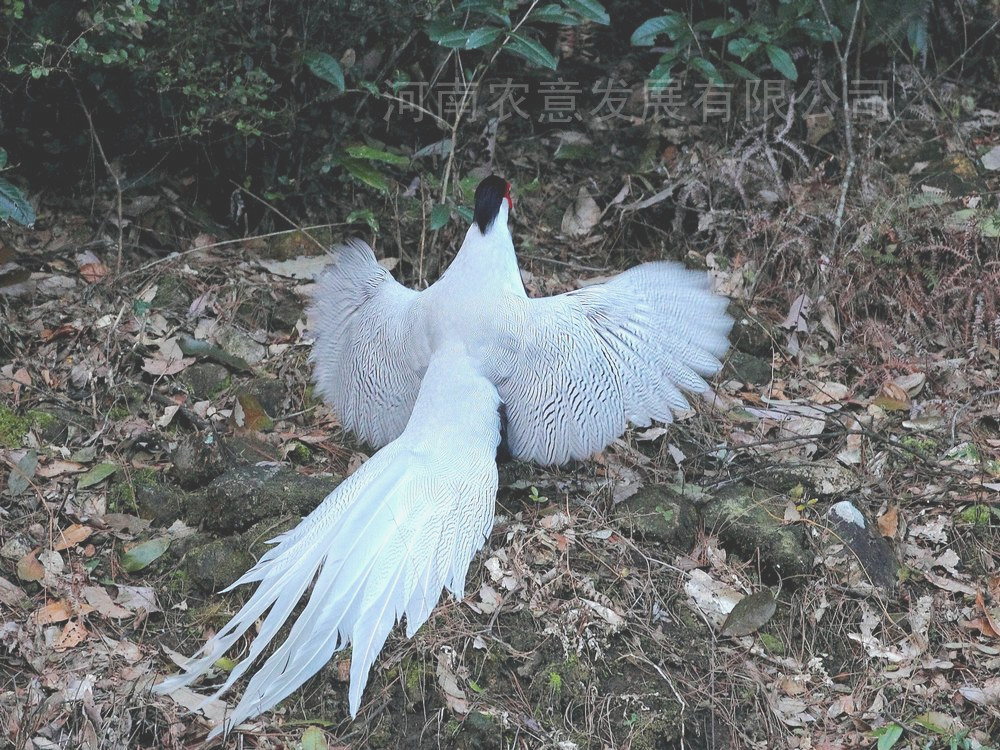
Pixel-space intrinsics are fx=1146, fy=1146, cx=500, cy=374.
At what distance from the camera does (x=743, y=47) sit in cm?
533

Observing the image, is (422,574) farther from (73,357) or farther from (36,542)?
(73,357)

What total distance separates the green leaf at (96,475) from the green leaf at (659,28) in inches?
117

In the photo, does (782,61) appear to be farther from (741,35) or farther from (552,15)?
(552,15)

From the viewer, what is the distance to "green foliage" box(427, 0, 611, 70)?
4.76 metres

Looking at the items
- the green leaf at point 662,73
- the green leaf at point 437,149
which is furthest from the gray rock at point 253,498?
the green leaf at point 662,73

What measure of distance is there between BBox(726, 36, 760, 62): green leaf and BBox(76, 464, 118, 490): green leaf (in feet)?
10.9

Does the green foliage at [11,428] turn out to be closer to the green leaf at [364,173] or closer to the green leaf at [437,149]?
the green leaf at [364,173]

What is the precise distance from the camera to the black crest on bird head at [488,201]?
4.18 metres

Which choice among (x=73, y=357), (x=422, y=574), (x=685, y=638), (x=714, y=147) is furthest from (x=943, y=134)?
(x=73, y=357)

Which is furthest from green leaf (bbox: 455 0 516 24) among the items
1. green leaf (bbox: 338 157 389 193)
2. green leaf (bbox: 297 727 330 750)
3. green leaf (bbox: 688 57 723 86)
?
green leaf (bbox: 297 727 330 750)

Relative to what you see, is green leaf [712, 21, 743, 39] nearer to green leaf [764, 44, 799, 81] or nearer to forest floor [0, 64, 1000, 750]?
green leaf [764, 44, 799, 81]

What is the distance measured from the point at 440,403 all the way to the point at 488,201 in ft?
2.78

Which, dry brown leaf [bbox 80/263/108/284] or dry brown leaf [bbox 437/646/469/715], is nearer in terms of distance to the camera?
dry brown leaf [bbox 437/646/469/715]

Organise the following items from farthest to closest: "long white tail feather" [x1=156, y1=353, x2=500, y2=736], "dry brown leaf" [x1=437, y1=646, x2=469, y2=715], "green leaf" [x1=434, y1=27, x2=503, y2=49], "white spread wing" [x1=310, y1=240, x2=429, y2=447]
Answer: "green leaf" [x1=434, y1=27, x2=503, y2=49], "white spread wing" [x1=310, y1=240, x2=429, y2=447], "dry brown leaf" [x1=437, y1=646, x2=469, y2=715], "long white tail feather" [x1=156, y1=353, x2=500, y2=736]
